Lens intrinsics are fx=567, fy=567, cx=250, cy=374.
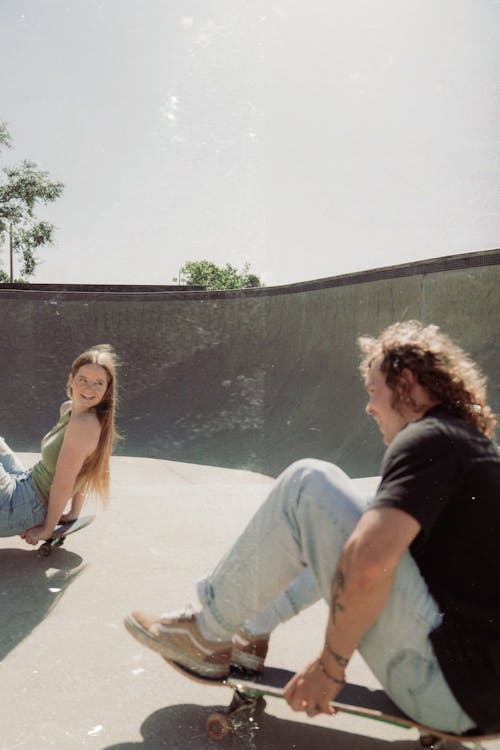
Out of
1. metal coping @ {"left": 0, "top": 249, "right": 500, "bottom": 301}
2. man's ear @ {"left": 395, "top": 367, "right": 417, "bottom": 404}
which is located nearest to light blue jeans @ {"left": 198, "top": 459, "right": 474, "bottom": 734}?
man's ear @ {"left": 395, "top": 367, "right": 417, "bottom": 404}

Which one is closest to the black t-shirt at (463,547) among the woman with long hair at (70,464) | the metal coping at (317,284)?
the woman with long hair at (70,464)

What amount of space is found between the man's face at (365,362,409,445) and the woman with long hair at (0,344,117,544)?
1.43 m

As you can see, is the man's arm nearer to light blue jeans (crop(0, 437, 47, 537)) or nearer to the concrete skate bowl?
light blue jeans (crop(0, 437, 47, 537))

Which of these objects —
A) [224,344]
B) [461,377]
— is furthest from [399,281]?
[461,377]

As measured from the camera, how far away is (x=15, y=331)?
12195 mm

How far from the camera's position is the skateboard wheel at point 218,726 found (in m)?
1.50

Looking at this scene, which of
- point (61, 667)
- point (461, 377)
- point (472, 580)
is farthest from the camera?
point (61, 667)

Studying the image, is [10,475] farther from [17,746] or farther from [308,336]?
[308,336]

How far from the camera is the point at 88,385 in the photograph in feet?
8.61

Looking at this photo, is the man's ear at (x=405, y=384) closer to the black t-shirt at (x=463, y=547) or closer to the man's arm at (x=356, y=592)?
the black t-shirt at (x=463, y=547)

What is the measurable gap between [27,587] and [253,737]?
135cm

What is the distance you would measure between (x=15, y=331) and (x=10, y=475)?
34.2 ft

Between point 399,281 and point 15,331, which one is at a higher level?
point 399,281

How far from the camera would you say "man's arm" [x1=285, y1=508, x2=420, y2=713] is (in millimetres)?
1085
